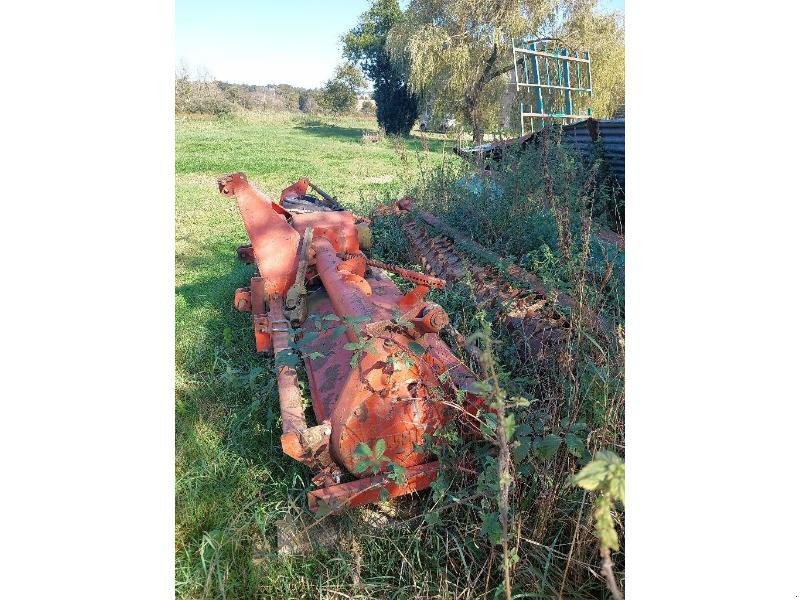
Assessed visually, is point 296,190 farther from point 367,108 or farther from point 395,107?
point 395,107

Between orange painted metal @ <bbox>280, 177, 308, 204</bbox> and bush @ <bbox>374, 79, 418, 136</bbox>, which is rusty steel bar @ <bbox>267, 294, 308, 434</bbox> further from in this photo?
bush @ <bbox>374, 79, 418, 136</bbox>

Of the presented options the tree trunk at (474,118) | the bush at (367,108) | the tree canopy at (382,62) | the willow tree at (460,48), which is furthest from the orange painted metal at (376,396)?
the willow tree at (460,48)

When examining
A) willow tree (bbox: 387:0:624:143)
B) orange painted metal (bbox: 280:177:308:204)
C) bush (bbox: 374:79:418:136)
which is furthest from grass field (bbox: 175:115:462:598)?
willow tree (bbox: 387:0:624:143)

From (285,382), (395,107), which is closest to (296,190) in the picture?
(285,382)

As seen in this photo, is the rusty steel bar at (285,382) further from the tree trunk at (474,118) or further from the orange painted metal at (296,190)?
the tree trunk at (474,118)

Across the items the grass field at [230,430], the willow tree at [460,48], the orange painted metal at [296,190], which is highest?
the willow tree at [460,48]

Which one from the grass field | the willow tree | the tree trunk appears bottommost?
the grass field

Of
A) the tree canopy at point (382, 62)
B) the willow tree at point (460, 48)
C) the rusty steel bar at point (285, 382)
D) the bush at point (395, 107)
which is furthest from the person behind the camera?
the willow tree at point (460, 48)

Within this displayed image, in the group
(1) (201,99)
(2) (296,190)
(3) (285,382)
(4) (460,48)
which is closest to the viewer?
(3) (285,382)

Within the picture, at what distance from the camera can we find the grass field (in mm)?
1789

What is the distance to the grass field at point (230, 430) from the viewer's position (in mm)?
1789

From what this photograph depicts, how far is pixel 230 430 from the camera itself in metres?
2.52

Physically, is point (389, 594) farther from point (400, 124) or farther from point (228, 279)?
point (400, 124)

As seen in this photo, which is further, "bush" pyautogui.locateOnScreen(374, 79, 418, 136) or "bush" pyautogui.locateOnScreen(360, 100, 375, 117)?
"bush" pyautogui.locateOnScreen(374, 79, 418, 136)
